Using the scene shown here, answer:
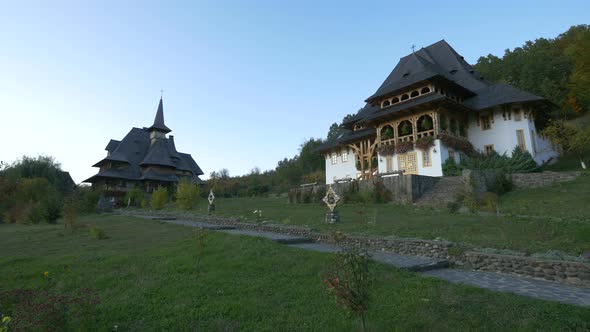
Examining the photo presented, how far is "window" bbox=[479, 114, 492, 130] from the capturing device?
27297mm

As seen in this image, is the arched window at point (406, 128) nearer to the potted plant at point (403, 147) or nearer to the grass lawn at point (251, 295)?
the potted plant at point (403, 147)

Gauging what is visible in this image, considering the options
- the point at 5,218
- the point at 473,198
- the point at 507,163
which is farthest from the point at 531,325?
the point at 5,218

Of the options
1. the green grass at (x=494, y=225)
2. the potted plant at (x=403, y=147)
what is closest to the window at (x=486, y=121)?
the potted plant at (x=403, y=147)

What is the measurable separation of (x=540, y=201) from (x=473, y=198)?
2.85m

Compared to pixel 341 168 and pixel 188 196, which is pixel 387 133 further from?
pixel 188 196

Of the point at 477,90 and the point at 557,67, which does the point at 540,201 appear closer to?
the point at 477,90

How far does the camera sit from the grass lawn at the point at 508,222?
1020 cm

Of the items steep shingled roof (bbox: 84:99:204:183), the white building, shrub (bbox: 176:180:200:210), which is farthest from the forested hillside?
steep shingled roof (bbox: 84:99:204:183)

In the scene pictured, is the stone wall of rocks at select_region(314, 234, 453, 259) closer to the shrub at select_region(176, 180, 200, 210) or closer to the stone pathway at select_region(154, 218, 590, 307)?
the stone pathway at select_region(154, 218, 590, 307)

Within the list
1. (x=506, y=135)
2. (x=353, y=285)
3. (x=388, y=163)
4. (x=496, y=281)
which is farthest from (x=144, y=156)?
(x=353, y=285)

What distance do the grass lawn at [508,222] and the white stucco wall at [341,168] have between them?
1357cm

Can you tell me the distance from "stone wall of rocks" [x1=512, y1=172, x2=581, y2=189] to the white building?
5.48 metres

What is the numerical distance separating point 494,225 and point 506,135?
1649 cm

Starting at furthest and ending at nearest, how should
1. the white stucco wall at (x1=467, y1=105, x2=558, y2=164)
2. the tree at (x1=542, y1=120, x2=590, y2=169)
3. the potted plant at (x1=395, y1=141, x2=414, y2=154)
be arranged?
the potted plant at (x1=395, y1=141, x2=414, y2=154) < the white stucco wall at (x1=467, y1=105, x2=558, y2=164) < the tree at (x1=542, y1=120, x2=590, y2=169)
